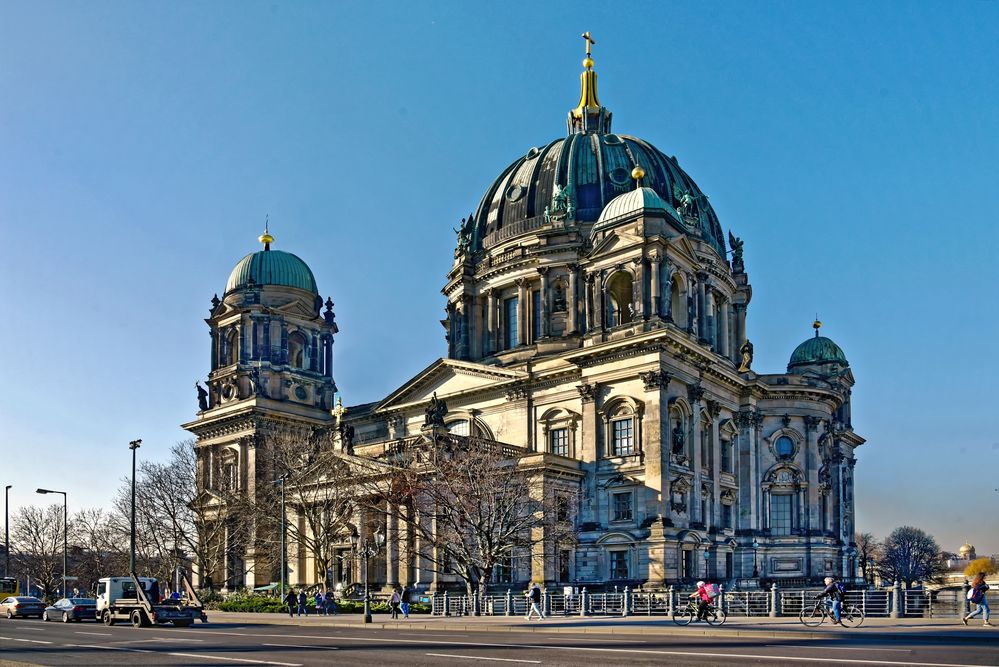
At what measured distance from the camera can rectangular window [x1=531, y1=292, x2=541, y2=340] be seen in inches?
2859

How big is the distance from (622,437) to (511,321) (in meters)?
18.8

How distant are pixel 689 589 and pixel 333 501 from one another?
21862 mm

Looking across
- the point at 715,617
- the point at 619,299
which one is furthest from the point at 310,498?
the point at 715,617

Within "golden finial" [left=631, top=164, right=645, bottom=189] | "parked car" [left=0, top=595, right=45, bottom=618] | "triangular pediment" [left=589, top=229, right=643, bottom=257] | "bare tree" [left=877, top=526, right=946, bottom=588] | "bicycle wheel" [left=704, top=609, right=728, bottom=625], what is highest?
"golden finial" [left=631, top=164, right=645, bottom=189]

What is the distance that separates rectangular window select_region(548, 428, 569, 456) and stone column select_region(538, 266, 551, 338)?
9198 millimetres

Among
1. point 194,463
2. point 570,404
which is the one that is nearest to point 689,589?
point 570,404

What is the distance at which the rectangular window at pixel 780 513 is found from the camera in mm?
69688

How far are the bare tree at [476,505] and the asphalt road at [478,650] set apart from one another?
16354mm

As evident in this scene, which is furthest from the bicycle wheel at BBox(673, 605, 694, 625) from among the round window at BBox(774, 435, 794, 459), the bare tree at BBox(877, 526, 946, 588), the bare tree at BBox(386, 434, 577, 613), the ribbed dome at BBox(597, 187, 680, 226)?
the bare tree at BBox(877, 526, 946, 588)

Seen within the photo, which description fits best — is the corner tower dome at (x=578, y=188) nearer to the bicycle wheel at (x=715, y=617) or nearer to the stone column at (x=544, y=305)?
the stone column at (x=544, y=305)

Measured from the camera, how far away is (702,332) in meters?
71.2

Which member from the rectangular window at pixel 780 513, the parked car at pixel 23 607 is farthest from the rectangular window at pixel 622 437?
the parked car at pixel 23 607

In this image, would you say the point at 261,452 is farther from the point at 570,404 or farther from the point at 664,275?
the point at 664,275

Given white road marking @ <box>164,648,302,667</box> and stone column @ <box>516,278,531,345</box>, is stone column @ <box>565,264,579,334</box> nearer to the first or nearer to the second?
stone column @ <box>516,278,531,345</box>
